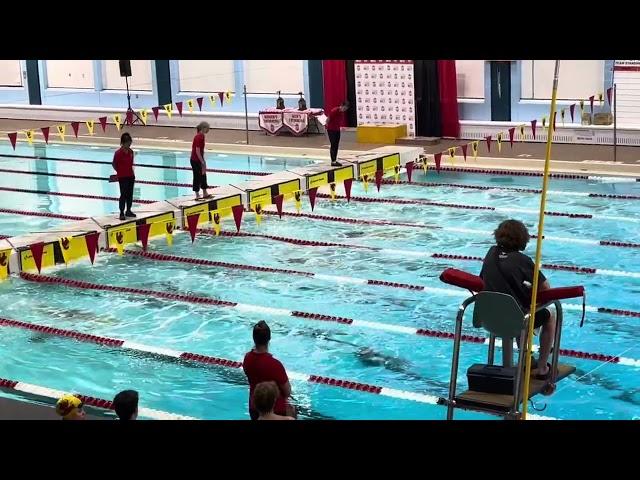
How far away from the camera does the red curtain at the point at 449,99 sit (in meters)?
18.5

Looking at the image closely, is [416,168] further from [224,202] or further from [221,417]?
[221,417]

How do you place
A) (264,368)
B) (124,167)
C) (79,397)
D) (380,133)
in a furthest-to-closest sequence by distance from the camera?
(380,133) < (124,167) < (79,397) < (264,368)

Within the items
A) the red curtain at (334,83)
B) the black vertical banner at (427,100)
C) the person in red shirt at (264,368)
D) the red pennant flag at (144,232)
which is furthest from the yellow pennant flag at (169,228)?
the red curtain at (334,83)

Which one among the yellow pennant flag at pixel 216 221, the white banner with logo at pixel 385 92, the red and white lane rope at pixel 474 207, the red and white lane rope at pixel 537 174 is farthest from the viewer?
the white banner with logo at pixel 385 92

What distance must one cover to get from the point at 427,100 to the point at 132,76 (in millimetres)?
7189

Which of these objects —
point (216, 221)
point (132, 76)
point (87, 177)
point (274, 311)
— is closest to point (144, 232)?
point (216, 221)

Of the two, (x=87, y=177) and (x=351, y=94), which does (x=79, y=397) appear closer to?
(x=87, y=177)

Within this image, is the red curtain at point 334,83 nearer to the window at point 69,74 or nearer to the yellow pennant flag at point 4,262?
the window at point 69,74

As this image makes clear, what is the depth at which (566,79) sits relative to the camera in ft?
58.9
